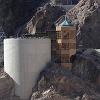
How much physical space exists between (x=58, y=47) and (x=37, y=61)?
2562 millimetres

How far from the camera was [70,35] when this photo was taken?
185 ft

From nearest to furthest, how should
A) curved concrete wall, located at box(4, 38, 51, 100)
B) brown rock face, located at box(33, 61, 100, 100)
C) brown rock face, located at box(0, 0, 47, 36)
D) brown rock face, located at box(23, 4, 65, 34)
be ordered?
brown rock face, located at box(33, 61, 100, 100)
curved concrete wall, located at box(4, 38, 51, 100)
brown rock face, located at box(23, 4, 65, 34)
brown rock face, located at box(0, 0, 47, 36)

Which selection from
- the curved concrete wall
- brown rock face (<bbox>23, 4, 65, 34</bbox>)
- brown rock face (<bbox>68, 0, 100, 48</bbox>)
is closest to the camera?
the curved concrete wall

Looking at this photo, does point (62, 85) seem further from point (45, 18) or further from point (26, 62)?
point (45, 18)

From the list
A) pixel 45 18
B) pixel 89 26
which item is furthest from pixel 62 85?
pixel 45 18

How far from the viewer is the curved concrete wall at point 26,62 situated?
180 feet

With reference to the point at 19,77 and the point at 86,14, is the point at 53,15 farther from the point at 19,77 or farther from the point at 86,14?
the point at 19,77

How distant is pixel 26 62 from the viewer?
54969mm

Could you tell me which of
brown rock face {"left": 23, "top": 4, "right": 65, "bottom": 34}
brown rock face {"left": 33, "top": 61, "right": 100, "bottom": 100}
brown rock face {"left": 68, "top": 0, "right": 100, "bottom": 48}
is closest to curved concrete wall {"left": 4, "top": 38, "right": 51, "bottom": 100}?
brown rock face {"left": 33, "top": 61, "right": 100, "bottom": 100}

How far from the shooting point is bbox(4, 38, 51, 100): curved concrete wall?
5497cm

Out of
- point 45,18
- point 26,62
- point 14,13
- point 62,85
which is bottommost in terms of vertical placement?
point 62,85

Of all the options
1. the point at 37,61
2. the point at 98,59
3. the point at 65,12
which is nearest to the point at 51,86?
the point at 37,61

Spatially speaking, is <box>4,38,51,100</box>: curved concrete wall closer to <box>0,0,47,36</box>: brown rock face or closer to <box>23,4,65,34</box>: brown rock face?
<box>23,4,65,34</box>: brown rock face

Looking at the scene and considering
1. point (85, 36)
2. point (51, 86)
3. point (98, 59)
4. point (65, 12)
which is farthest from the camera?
point (65, 12)
